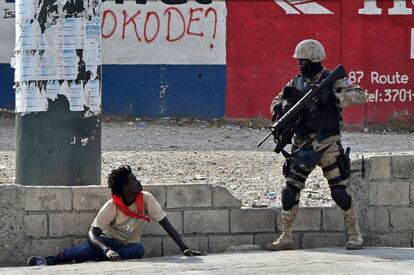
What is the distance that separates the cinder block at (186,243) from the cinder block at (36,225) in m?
0.94

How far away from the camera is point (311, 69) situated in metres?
8.86

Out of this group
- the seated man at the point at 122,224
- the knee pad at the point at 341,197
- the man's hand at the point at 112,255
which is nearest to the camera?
the man's hand at the point at 112,255

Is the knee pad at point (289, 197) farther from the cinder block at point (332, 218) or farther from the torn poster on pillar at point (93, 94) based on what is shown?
the torn poster on pillar at point (93, 94)

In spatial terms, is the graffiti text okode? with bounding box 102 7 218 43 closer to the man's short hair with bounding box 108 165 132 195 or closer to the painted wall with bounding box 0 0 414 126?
the painted wall with bounding box 0 0 414 126

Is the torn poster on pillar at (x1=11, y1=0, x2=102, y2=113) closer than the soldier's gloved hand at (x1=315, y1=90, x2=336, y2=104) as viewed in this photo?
No

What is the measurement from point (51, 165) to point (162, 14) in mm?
8089

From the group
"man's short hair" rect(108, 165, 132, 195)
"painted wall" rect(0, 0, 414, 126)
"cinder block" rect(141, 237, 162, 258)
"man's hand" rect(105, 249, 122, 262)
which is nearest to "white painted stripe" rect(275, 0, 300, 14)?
"painted wall" rect(0, 0, 414, 126)

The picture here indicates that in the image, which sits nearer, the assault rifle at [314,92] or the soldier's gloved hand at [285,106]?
the assault rifle at [314,92]

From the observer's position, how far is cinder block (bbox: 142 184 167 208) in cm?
890

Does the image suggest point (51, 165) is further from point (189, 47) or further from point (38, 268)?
point (189, 47)

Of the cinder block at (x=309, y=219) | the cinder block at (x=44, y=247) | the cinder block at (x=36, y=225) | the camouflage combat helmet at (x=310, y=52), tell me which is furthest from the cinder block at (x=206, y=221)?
the camouflage combat helmet at (x=310, y=52)

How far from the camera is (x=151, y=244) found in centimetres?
895

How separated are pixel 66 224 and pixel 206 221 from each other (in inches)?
43.5

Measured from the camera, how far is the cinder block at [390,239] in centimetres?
929
